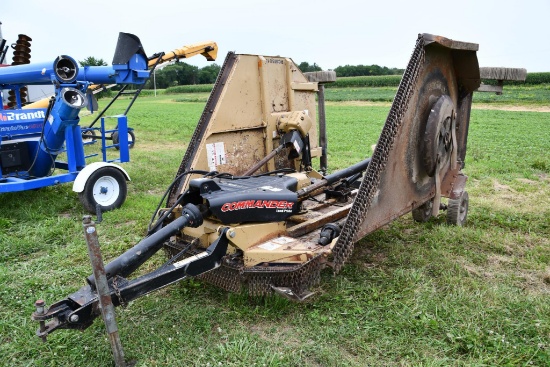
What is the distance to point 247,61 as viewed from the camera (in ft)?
15.7

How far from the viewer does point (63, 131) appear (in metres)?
6.24

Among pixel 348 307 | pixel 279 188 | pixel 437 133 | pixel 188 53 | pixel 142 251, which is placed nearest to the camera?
pixel 142 251

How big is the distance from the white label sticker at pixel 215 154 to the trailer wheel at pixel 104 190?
2.30 m

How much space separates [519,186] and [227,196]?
219 inches

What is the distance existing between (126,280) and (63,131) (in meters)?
4.17

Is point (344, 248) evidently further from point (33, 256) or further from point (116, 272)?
point (33, 256)

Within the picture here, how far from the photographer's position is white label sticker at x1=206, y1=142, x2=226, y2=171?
4523 mm

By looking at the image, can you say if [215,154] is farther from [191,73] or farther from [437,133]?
[191,73]

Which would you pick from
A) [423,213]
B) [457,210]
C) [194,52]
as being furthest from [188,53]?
[457,210]

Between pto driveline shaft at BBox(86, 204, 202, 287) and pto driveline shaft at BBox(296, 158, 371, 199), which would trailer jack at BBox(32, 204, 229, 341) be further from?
pto driveline shaft at BBox(296, 158, 371, 199)

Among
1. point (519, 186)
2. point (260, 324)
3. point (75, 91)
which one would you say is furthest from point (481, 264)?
point (75, 91)

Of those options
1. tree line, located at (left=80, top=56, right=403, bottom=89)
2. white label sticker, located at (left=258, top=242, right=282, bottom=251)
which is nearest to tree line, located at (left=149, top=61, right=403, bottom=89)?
tree line, located at (left=80, top=56, right=403, bottom=89)

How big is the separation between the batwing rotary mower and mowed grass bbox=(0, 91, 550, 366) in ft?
0.85

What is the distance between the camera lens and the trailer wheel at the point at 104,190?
6.05 meters
